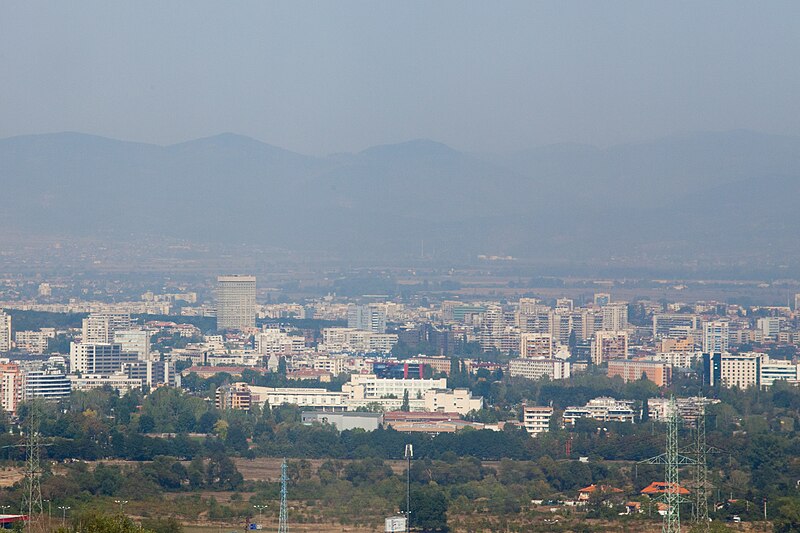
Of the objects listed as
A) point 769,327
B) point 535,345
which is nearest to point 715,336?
point 769,327

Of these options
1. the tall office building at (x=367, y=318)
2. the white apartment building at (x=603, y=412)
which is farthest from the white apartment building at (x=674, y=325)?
the white apartment building at (x=603, y=412)

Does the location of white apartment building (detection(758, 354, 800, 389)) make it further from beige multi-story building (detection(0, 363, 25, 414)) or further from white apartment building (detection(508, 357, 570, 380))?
beige multi-story building (detection(0, 363, 25, 414))

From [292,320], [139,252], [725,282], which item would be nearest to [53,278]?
[139,252]

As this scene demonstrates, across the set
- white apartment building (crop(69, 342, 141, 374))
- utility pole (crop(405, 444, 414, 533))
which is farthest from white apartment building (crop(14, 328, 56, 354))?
utility pole (crop(405, 444, 414, 533))

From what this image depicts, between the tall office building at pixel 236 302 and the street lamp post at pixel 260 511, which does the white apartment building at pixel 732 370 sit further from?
the tall office building at pixel 236 302

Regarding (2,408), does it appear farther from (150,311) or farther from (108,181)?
(108,181)

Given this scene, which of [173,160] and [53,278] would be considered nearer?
[53,278]
